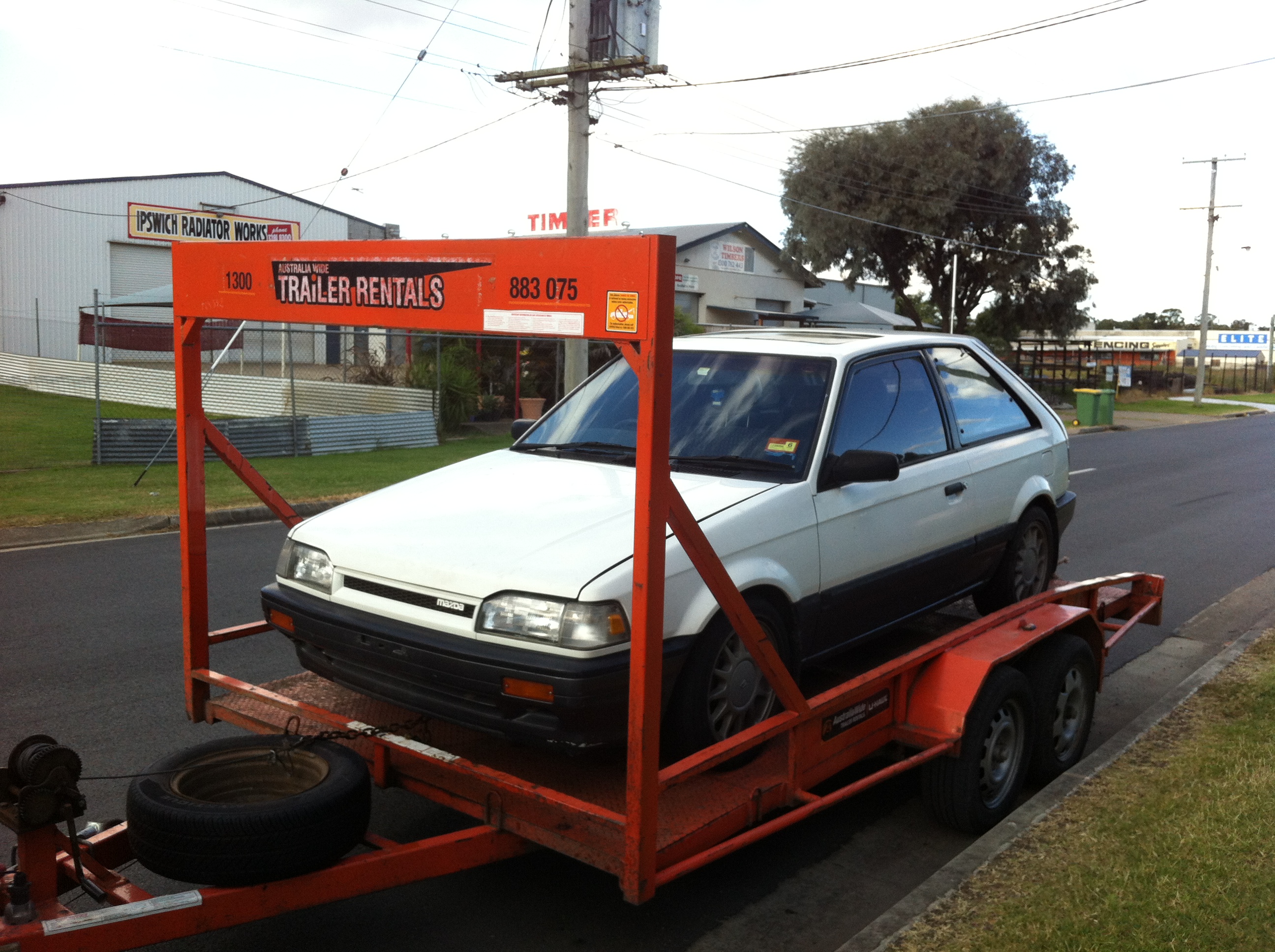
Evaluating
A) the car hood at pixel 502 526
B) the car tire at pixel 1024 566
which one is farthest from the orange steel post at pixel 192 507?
the car tire at pixel 1024 566

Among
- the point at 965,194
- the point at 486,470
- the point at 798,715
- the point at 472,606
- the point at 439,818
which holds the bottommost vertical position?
the point at 439,818

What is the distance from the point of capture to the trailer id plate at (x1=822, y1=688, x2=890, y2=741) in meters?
3.85

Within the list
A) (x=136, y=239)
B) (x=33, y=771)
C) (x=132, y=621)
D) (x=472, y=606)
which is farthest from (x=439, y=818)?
(x=136, y=239)

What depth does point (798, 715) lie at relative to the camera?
359 centimetres

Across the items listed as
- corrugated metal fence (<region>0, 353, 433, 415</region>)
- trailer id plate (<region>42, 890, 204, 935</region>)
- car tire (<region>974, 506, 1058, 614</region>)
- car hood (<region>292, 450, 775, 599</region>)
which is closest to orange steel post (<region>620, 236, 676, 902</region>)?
car hood (<region>292, 450, 775, 599</region>)

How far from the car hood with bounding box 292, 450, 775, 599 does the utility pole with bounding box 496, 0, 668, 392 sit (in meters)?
12.9

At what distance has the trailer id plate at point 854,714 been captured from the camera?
385 cm

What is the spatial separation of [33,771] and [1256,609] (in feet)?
26.3

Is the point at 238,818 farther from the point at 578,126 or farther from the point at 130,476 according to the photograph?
the point at 578,126

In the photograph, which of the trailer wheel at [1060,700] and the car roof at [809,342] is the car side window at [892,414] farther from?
the trailer wheel at [1060,700]

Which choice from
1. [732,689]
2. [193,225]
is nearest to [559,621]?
[732,689]

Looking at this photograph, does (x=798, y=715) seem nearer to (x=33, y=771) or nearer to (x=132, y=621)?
(x=33, y=771)

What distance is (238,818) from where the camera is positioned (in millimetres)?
2848

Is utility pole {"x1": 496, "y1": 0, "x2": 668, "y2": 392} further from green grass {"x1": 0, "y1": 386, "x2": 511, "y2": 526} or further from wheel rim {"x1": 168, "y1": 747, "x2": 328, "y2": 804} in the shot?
wheel rim {"x1": 168, "y1": 747, "x2": 328, "y2": 804}
